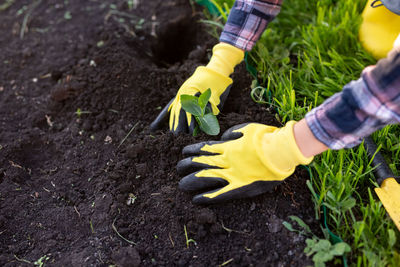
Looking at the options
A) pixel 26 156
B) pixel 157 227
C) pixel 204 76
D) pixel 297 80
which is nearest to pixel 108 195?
pixel 157 227

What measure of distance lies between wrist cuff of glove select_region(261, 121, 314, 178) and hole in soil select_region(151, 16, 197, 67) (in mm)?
1135

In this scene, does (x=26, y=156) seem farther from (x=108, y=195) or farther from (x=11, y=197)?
(x=108, y=195)

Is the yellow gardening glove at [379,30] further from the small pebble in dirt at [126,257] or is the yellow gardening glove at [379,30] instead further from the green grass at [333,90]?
the small pebble in dirt at [126,257]

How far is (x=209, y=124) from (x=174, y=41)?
102 centimetres

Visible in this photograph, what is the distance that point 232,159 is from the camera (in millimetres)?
1464

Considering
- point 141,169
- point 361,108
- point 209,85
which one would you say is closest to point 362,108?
point 361,108

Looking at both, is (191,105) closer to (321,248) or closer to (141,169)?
(141,169)

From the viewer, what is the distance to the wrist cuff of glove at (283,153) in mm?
1349

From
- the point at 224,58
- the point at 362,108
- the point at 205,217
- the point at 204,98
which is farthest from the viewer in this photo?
the point at 224,58

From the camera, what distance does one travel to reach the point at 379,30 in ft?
6.33

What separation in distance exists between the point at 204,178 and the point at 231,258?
1.07 feet

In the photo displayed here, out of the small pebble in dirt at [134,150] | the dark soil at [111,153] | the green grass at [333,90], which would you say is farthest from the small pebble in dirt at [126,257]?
the green grass at [333,90]

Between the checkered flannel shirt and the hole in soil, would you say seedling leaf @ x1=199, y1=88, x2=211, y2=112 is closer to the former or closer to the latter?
Answer: the checkered flannel shirt

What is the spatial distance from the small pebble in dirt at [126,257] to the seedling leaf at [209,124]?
1.91ft
